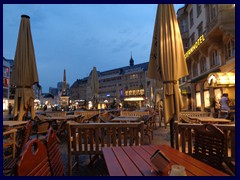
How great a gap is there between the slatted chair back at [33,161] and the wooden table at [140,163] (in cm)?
61

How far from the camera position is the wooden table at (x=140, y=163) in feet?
6.17

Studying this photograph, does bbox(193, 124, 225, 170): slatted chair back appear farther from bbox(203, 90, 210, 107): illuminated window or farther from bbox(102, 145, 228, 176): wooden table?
bbox(203, 90, 210, 107): illuminated window

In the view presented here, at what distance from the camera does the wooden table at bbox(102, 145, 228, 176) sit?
74.1 inches

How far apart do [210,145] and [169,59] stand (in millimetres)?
2299

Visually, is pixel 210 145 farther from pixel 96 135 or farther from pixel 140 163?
pixel 96 135

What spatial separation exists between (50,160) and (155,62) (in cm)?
359

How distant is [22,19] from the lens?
7184 millimetres

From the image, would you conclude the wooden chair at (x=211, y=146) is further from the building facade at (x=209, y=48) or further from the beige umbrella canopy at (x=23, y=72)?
the building facade at (x=209, y=48)

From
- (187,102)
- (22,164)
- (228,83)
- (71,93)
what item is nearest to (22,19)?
(22,164)

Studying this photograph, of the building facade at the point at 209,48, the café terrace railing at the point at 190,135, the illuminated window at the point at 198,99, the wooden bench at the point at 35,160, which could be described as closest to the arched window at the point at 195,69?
the building facade at the point at 209,48

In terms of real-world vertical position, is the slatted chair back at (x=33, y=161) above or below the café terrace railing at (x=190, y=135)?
above

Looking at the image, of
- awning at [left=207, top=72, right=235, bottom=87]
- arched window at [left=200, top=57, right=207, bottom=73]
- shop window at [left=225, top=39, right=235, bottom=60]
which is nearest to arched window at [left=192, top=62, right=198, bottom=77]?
arched window at [left=200, top=57, right=207, bottom=73]

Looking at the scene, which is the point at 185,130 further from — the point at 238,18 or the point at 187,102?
the point at 187,102

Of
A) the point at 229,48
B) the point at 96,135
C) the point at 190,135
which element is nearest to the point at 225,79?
the point at 229,48
